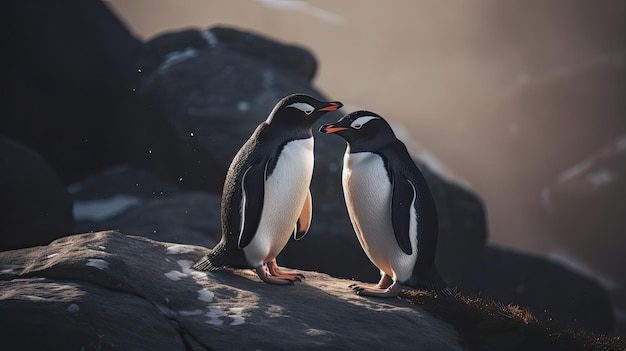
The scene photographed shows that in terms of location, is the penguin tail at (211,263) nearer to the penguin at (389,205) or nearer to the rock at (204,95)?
the penguin at (389,205)

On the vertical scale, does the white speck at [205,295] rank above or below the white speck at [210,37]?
below

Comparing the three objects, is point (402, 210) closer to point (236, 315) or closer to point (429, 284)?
point (429, 284)

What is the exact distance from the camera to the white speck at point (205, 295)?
11.0 feet

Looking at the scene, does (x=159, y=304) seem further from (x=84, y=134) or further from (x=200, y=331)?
(x=84, y=134)

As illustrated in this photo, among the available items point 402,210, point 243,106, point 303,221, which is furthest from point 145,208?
point 402,210

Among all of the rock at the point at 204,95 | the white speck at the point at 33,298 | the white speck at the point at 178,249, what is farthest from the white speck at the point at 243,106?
the white speck at the point at 33,298

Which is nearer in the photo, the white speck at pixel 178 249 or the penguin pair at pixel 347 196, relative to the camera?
the penguin pair at pixel 347 196

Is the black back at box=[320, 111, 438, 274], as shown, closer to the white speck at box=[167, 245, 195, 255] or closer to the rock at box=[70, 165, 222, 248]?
the white speck at box=[167, 245, 195, 255]

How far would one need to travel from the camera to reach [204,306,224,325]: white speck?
3133 mm

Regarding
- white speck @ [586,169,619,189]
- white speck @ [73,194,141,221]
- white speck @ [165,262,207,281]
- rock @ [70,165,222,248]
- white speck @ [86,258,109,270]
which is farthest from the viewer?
white speck @ [586,169,619,189]

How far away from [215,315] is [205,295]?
220 millimetres

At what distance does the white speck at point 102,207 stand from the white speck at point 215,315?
5304 millimetres

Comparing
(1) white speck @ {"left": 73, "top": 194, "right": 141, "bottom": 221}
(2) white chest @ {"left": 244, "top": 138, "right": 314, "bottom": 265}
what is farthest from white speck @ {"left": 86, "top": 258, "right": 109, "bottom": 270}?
(1) white speck @ {"left": 73, "top": 194, "right": 141, "bottom": 221}

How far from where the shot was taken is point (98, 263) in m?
3.28
